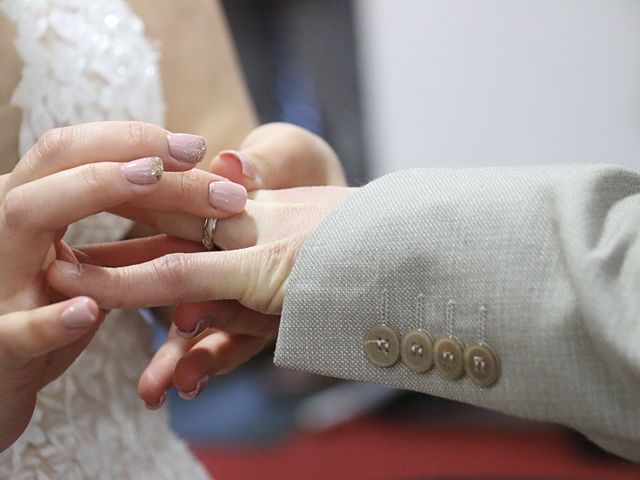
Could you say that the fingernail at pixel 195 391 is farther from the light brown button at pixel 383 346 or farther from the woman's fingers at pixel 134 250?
the light brown button at pixel 383 346

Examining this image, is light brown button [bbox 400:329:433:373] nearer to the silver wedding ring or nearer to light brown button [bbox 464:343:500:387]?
light brown button [bbox 464:343:500:387]

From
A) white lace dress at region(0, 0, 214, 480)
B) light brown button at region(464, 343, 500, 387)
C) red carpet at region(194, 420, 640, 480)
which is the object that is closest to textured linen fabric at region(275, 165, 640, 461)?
light brown button at region(464, 343, 500, 387)

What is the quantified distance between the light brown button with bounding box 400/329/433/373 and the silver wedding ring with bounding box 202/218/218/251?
0.21 metres

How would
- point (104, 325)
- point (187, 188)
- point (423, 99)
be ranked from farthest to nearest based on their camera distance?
point (423, 99)
point (104, 325)
point (187, 188)

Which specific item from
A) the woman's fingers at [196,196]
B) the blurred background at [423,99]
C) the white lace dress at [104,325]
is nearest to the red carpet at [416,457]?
the blurred background at [423,99]

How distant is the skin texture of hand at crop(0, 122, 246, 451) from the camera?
0.51m

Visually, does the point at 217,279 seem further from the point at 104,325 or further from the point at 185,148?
the point at 104,325

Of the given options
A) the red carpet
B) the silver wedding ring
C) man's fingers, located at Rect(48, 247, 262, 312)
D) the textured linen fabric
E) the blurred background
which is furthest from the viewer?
the blurred background

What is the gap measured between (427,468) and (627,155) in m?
1.06

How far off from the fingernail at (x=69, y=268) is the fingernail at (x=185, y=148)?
0.11m

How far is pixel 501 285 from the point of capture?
18.9 inches

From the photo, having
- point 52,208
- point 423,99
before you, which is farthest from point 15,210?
point 423,99

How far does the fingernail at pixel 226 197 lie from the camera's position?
642 mm

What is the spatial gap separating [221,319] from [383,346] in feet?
0.62
